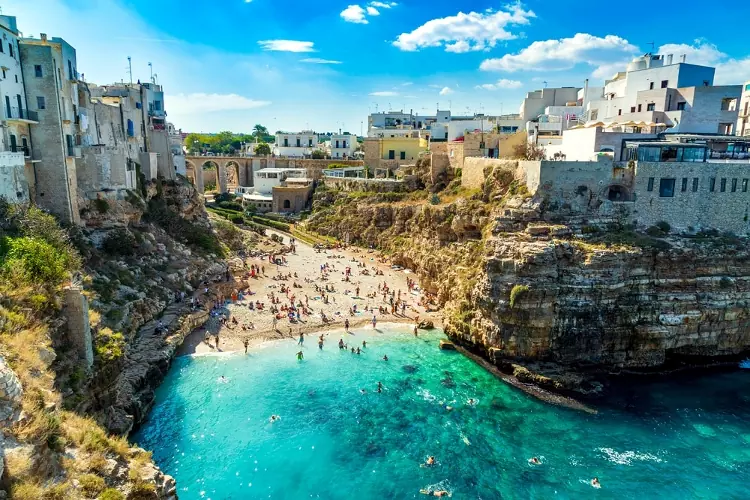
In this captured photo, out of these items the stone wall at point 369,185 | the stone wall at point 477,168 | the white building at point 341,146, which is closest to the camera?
the stone wall at point 477,168

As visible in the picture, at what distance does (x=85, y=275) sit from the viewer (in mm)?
23672

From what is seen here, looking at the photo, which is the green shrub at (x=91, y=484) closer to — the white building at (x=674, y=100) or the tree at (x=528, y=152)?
the tree at (x=528, y=152)

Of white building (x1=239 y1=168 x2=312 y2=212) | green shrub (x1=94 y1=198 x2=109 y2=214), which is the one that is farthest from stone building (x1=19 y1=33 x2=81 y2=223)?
white building (x1=239 y1=168 x2=312 y2=212)

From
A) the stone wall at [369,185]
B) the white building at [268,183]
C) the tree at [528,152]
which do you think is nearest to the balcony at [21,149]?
the stone wall at [369,185]

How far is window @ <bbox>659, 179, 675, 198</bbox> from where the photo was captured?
29719 mm

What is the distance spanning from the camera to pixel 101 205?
30.5m

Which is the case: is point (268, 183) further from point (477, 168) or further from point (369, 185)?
point (477, 168)

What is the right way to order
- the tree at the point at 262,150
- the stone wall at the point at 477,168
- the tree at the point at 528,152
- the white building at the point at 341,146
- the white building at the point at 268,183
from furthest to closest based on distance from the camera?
the tree at the point at 262,150
the white building at the point at 341,146
the white building at the point at 268,183
the tree at the point at 528,152
the stone wall at the point at 477,168

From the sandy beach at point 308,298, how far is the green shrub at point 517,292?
721 centimetres

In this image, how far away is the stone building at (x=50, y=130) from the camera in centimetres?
2616

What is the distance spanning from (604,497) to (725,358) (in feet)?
50.9

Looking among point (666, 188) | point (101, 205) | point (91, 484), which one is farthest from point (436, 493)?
point (101, 205)

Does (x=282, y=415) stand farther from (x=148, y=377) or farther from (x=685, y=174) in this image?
(x=685, y=174)

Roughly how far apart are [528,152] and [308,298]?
2199cm
